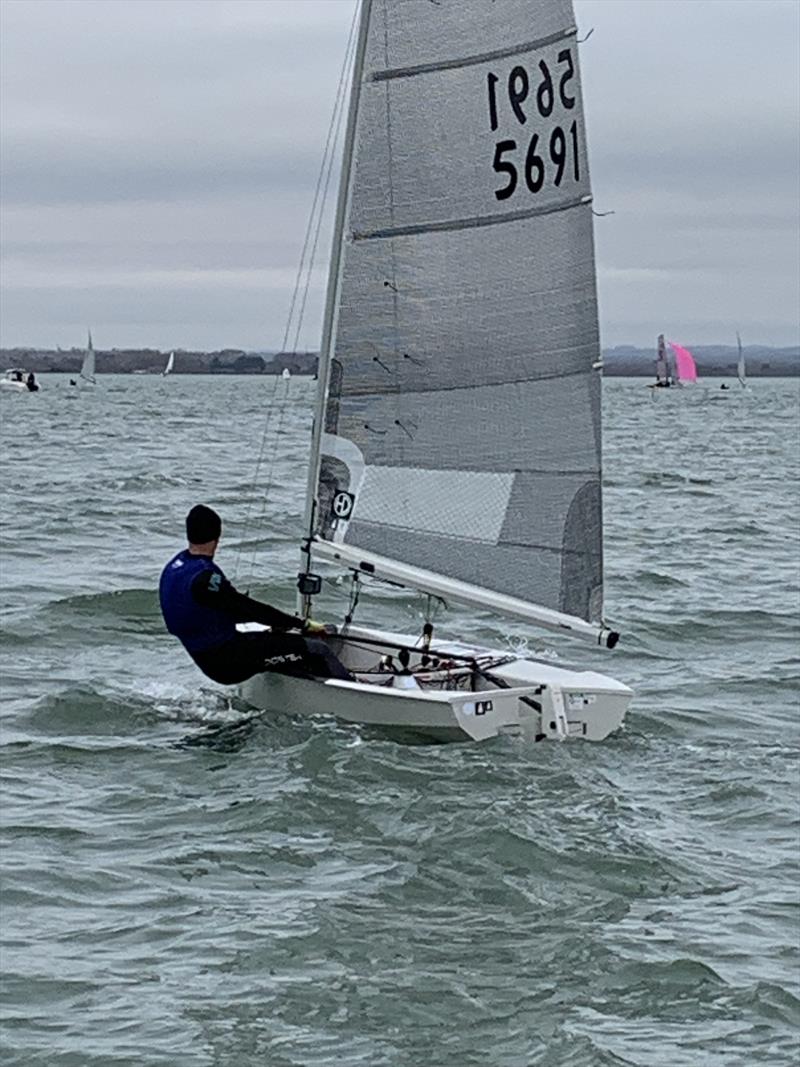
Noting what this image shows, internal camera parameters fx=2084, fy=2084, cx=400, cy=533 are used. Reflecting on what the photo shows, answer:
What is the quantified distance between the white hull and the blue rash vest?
0.40 m

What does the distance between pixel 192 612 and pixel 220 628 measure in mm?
169

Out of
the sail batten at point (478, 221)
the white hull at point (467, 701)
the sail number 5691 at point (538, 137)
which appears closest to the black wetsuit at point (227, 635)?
the white hull at point (467, 701)

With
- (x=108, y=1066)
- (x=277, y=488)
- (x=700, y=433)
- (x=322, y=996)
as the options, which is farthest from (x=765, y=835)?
(x=700, y=433)

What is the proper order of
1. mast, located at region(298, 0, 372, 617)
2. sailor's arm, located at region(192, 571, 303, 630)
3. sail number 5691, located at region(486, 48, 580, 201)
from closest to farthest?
1. sailor's arm, located at region(192, 571, 303, 630)
2. mast, located at region(298, 0, 372, 617)
3. sail number 5691, located at region(486, 48, 580, 201)

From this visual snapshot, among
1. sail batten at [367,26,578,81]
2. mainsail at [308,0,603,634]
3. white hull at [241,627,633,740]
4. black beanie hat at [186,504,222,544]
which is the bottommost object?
white hull at [241,627,633,740]

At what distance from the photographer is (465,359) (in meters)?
11.5

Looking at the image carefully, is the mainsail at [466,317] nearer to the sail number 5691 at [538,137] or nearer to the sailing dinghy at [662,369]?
the sail number 5691 at [538,137]

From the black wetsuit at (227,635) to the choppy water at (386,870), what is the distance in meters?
0.38

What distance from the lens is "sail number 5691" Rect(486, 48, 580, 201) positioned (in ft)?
36.9

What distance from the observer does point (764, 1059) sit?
6926mm

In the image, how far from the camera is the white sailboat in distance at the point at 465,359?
1113 centimetres

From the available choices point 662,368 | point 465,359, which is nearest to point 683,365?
point 662,368

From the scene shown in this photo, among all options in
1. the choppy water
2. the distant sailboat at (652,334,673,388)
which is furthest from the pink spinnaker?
the choppy water

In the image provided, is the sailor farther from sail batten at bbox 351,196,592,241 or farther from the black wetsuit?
sail batten at bbox 351,196,592,241
